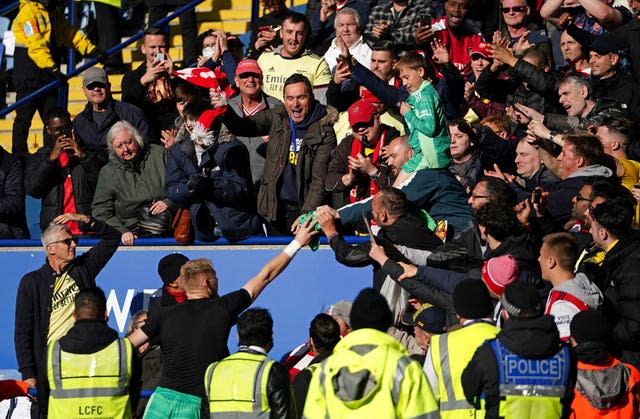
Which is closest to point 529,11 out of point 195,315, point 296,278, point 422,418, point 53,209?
point 296,278

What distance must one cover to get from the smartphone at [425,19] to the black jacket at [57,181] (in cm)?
357

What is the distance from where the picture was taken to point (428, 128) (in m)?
10.5

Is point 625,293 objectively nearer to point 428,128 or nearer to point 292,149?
point 428,128

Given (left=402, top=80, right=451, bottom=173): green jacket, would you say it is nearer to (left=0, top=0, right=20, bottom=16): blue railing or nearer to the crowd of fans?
the crowd of fans

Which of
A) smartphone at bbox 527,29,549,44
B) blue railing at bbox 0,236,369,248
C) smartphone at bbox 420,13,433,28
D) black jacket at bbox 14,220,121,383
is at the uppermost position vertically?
smartphone at bbox 420,13,433,28

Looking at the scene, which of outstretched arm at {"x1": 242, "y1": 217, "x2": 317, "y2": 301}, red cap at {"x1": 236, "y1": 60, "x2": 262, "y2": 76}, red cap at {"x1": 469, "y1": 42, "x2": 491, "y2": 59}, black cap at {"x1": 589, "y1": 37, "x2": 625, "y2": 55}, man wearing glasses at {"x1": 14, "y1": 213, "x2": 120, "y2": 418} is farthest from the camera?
red cap at {"x1": 469, "y1": 42, "x2": 491, "y2": 59}

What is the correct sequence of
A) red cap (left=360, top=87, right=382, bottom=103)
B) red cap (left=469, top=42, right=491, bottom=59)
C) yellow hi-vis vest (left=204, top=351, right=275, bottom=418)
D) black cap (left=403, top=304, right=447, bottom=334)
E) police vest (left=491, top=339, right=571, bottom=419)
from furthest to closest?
red cap (left=469, top=42, right=491, bottom=59) < red cap (left=360, top=87, right=382, bottom=103) < black cap (left=403, top=304, right=447, bottom=334) < yellow hi-vis vest (left=204, top=351, right=275, bottom=418) < police vest (left=491, top=339, right=571, bottom=419)

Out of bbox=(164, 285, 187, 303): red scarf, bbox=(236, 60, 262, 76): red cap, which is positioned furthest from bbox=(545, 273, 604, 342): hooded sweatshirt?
bbox=(236, 60, 262, 76): red cap

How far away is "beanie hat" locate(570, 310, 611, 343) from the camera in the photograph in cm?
837

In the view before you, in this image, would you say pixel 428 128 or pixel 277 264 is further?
pixel 428 128

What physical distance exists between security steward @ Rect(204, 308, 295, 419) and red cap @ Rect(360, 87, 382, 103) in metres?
4.31

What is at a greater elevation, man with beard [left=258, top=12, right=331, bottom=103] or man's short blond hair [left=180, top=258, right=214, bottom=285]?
man with beard [left=258, top=12, right=331, bottom=103]

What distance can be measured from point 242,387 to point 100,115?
6.03 m

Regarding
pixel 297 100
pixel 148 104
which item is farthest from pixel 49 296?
pixel 148 104
